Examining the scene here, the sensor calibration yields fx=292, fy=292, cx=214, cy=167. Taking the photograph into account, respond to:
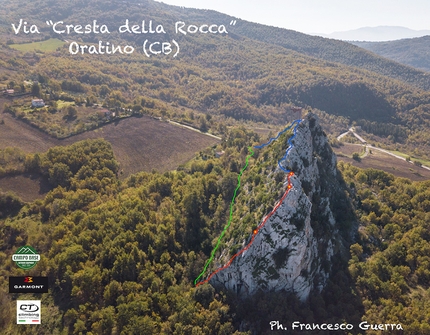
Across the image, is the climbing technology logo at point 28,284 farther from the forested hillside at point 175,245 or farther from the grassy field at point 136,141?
the grassy field at point 136,141

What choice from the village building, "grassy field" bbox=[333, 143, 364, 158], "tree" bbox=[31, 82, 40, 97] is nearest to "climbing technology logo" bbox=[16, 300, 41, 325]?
the village building

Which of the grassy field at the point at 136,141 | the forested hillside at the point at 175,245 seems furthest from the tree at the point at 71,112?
the forested hillside at the point at 175,245

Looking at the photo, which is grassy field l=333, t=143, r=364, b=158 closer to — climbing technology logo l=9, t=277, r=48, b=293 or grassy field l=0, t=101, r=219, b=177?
grassy field l=0, t=101, r=219, b=177

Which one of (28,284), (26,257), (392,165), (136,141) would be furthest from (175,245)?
(392,165)

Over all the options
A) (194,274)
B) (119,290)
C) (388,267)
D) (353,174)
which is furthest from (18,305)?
(353,174)

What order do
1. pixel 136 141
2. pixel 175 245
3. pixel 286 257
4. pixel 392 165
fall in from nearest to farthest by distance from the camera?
1. pixel 286 257
2. pixel 175 245
3. pixel 136 141
4. pixel 392 165

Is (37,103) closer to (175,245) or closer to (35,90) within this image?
(35,90)

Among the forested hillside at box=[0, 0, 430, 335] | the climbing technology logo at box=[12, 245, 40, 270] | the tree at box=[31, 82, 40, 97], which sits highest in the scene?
the tree at box=[31, 82, 40, 97]
